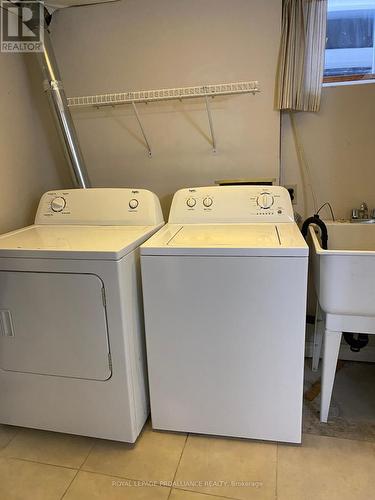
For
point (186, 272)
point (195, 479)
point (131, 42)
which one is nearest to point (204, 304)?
point (186, 272)

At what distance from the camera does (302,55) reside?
184 cm

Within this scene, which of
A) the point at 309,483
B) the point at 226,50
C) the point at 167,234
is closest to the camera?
the point at 309,483

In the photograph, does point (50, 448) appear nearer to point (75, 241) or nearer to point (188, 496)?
point (188, 496)

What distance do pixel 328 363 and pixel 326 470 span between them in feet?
1.33

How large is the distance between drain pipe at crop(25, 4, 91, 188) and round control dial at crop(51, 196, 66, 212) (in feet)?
0.56

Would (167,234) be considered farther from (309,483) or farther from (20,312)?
(309,483)

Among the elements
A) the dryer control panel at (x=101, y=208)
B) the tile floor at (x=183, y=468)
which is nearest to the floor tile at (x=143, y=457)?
the tile floor at (x=183, y=468)

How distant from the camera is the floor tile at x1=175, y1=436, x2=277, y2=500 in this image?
1338 millimetres

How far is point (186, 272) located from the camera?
1.39 m

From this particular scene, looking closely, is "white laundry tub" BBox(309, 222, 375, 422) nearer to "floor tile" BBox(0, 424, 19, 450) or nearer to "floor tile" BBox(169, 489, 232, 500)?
"floor tile" BBox(169, 489, 232, 500)

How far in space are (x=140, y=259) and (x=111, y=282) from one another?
16 cm

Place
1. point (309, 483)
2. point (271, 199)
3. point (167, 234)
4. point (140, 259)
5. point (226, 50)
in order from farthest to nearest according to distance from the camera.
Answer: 1. point (226, 50)
2. point (271, 199)
3. point (167, 234)
4. point (140, 259)
5. point (309, 483)

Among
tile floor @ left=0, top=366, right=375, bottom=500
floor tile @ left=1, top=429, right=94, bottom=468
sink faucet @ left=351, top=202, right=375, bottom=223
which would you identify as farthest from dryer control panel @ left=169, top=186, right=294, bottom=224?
floor tile @ left=1, top=429, right=94, bottom=468

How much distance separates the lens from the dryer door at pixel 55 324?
1400 mm
